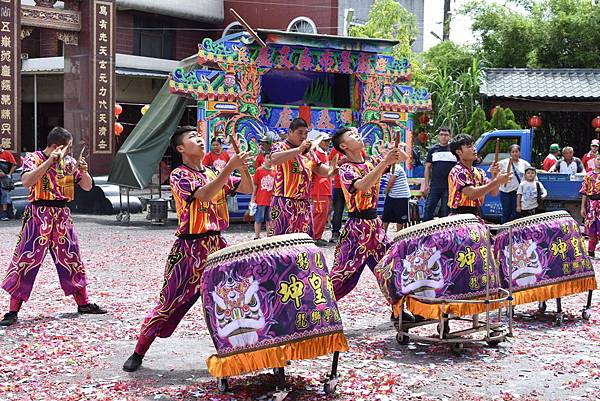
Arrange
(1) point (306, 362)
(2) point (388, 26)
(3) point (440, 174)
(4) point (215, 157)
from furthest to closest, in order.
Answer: (2) point (388, 26) → (4) point (215, 157) → (3) point (440, 174) → (1) point (306, 362)

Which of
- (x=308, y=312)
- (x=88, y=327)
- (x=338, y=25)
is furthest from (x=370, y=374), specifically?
(x=338, y=25)

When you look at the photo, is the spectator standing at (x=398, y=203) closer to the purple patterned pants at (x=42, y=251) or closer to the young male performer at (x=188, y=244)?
the purple patterned pants at (x=42, y=251)

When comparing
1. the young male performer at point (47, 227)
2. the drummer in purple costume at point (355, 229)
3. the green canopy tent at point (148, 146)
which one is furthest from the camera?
the green canopy tent at point (148, 146)

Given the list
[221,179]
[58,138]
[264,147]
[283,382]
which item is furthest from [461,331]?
[264,147]

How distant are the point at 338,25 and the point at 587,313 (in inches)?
827

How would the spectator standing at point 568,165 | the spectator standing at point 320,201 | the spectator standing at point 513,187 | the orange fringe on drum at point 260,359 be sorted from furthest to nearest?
the spectator standing at point 568,165 < the spectator standing at point 513,187 < the spectator standing at point 320,201 < the orange fringe on drum at point 260,359

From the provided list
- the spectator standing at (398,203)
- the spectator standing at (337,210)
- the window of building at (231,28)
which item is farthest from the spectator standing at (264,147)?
the window of building at (231,28)

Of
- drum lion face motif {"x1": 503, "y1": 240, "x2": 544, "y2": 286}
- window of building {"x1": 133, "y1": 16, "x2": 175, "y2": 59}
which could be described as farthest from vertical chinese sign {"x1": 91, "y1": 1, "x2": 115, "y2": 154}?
drum lion face motif {"x1": 503, "y1": 240, "x2": 544, "y2": 286}

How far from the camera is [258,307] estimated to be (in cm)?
494

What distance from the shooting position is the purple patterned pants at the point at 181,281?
18.6 feet

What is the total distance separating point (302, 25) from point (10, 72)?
12.0 meters

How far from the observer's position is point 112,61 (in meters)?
19.7

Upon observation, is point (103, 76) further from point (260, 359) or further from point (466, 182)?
point (260, 359)

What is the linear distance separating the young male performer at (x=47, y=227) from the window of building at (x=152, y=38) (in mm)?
21195
